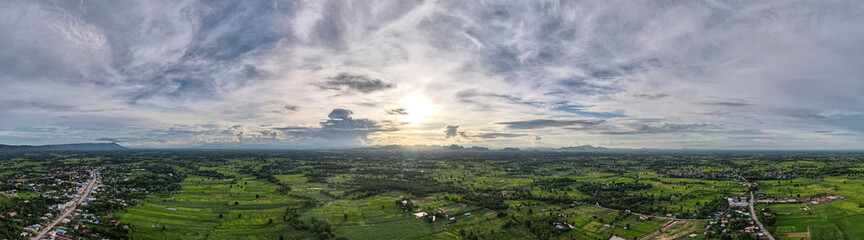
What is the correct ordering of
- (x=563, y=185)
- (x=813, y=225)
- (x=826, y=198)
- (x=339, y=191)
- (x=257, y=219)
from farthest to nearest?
(x=563, y=185) → (x=339, y=191) → (x=826, y=198) → (x=257, y=219) → (x=813, y=225)

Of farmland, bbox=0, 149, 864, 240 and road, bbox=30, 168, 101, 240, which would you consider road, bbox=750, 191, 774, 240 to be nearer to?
farmland, bbox=0, 149, 864, 240

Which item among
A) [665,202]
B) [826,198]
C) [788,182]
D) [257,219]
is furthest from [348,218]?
[788,182]

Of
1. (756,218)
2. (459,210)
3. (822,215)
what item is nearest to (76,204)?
(459,210)

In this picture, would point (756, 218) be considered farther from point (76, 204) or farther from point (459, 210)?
point (76, 204)

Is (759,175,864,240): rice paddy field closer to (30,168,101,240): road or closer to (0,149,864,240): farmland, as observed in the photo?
(0,149,864,240): farmland

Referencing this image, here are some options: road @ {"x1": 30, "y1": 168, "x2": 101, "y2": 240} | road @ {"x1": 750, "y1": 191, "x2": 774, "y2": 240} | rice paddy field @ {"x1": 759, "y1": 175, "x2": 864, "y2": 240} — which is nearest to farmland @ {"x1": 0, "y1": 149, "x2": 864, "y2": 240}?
rice paddy field @ {"x1": 759, "y1": 175, "x2": 864, "y2": 240}

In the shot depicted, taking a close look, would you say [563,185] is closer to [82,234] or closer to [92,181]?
[82,234]

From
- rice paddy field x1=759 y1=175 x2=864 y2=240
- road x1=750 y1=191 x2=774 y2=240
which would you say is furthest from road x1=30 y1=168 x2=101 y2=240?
rice paddy field x1=759 y1=175 x2=864 y2=240

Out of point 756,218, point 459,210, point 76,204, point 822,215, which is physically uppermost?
point 76,204

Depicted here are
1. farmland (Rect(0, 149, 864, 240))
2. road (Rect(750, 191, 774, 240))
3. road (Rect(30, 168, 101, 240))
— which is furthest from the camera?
farmland (Rect(0, 149, 864, 240))

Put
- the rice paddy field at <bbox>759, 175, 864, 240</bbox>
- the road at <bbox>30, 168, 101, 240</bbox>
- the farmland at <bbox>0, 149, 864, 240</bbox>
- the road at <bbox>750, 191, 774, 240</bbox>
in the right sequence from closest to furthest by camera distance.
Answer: the road at <bbox>30, 168, 101, 240</bbox>, the rice paddy field at <bbox>759, 175, 864, 240</bbox>, the road at <bbox>750, 191, 774, 240</bbox>, the farmland at <bbox>0, 149, 864, 240</bbox>

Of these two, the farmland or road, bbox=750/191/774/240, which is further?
the farmland
